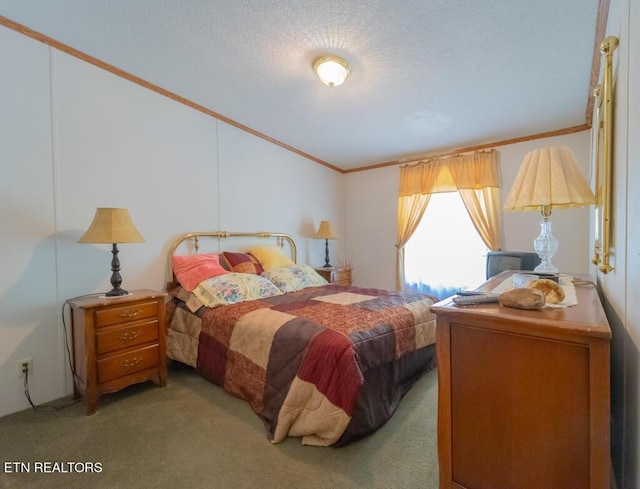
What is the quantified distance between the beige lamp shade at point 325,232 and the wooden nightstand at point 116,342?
2.36m

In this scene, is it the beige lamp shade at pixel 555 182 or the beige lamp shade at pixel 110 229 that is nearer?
the beige lamp shade at pixel 555 182

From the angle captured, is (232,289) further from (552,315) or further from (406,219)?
(406,219)

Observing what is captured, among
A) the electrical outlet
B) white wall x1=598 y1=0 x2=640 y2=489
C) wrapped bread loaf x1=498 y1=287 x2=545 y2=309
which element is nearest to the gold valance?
white wall x1=598 y1=0 x2=640 y2=489

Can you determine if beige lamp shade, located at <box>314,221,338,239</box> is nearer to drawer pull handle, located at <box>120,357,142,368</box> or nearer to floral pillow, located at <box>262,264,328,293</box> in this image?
floral pillow, located at <box>262,264,328,293</box>

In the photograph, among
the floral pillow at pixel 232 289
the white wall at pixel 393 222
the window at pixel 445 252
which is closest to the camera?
the floral pillow at pixel 232 289

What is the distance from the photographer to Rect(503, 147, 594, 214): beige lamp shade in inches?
51.1

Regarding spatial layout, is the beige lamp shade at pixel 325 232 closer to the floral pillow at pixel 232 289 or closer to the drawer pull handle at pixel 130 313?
the floral pillow at pixel 232 289

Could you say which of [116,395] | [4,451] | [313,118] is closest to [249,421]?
[116,395]

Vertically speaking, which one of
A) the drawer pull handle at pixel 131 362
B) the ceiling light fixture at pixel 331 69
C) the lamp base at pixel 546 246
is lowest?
the drawer pull handle at pixel 131 362

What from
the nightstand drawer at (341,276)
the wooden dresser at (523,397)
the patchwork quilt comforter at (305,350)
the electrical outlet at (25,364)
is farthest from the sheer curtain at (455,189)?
the electrical outlet at (25,364)

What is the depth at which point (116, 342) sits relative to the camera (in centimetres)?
213

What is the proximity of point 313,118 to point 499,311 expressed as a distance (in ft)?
9.55

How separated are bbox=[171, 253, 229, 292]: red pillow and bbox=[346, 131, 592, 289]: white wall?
102 inches

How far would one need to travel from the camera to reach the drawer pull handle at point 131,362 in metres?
2.16
